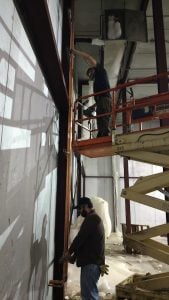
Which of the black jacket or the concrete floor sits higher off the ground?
the black jacket

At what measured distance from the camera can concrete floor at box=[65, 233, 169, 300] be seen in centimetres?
550

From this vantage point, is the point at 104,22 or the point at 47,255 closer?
the point at 47,255

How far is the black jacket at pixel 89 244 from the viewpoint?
4.04 meters

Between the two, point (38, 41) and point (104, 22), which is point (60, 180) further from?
point (104, 22)

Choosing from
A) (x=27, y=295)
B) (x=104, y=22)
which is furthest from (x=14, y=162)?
(x=104, y=22)

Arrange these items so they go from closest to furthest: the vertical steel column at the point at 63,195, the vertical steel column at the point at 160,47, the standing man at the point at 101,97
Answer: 1. the vertical steel column at the point at 63,195
2. the standing man at the point at 101,97
3. the vertical steel column at the point at 160,47

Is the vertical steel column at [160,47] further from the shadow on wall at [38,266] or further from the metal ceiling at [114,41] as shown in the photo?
the shadow on wall at [38,266]

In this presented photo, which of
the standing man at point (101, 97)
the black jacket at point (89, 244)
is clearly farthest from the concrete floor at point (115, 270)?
the standing man at point (101, 97)

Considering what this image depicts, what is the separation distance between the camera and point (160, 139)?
3.85 meters

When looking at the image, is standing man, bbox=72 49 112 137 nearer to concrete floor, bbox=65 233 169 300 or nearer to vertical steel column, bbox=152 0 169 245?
vertical steel column, bbox=152 0 169 245

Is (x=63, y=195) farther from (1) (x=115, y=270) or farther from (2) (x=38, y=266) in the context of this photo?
(1) (x=115, y=270)

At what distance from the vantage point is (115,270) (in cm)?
727

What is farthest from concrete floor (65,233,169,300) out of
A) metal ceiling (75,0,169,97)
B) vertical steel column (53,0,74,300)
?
metal ceiling (75,0,169,97)

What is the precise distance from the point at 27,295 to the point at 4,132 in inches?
77.3
